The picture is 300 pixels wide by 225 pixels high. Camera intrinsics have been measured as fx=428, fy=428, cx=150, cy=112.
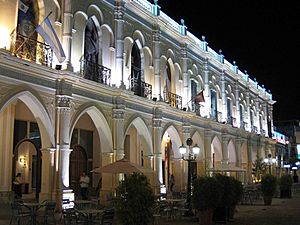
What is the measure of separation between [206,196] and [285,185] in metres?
16.4

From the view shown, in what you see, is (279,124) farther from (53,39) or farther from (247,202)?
(53,39)

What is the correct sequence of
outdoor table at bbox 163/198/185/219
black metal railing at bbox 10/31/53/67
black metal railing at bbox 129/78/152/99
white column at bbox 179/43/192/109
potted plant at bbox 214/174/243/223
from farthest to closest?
white column at bbox 179/43/192/109
black metal railing at bbox 129/78/152/99
outdoor table at bbox 163/198/185/219
potted plant at bbox 214/174/243/223
black metal railing at bbox 10/31/53/67

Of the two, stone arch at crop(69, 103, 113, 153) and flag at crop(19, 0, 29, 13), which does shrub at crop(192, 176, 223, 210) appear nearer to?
stone arch at crop(69, 103, 113, 153)

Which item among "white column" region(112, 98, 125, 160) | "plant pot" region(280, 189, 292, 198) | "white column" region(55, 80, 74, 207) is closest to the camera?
"white column" region(55, 80, 74, 207)

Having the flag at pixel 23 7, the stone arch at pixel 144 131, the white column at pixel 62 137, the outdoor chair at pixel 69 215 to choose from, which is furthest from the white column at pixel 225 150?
the outdoor chair at pixel 69 215

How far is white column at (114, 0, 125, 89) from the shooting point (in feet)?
70.6

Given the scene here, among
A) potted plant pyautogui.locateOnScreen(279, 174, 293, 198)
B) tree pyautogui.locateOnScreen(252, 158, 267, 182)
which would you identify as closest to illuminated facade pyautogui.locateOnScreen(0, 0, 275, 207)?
potted plant pyautogui.locateOnScreen(279, 174, 293, 198)

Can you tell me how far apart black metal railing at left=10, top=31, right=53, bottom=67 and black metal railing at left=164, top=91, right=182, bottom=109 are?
34.3 feet

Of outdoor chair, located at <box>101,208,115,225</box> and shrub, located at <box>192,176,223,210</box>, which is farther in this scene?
shrub, located at <box>192,176,223,210</box>

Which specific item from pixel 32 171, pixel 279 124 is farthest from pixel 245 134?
pixel 279 124

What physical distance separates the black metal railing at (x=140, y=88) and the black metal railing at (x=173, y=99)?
87.3 inches

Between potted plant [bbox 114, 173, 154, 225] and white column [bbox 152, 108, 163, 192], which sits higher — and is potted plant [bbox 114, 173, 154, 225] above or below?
below

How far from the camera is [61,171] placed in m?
17.2

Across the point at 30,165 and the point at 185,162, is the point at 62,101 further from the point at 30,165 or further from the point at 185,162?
the point at 185,162
